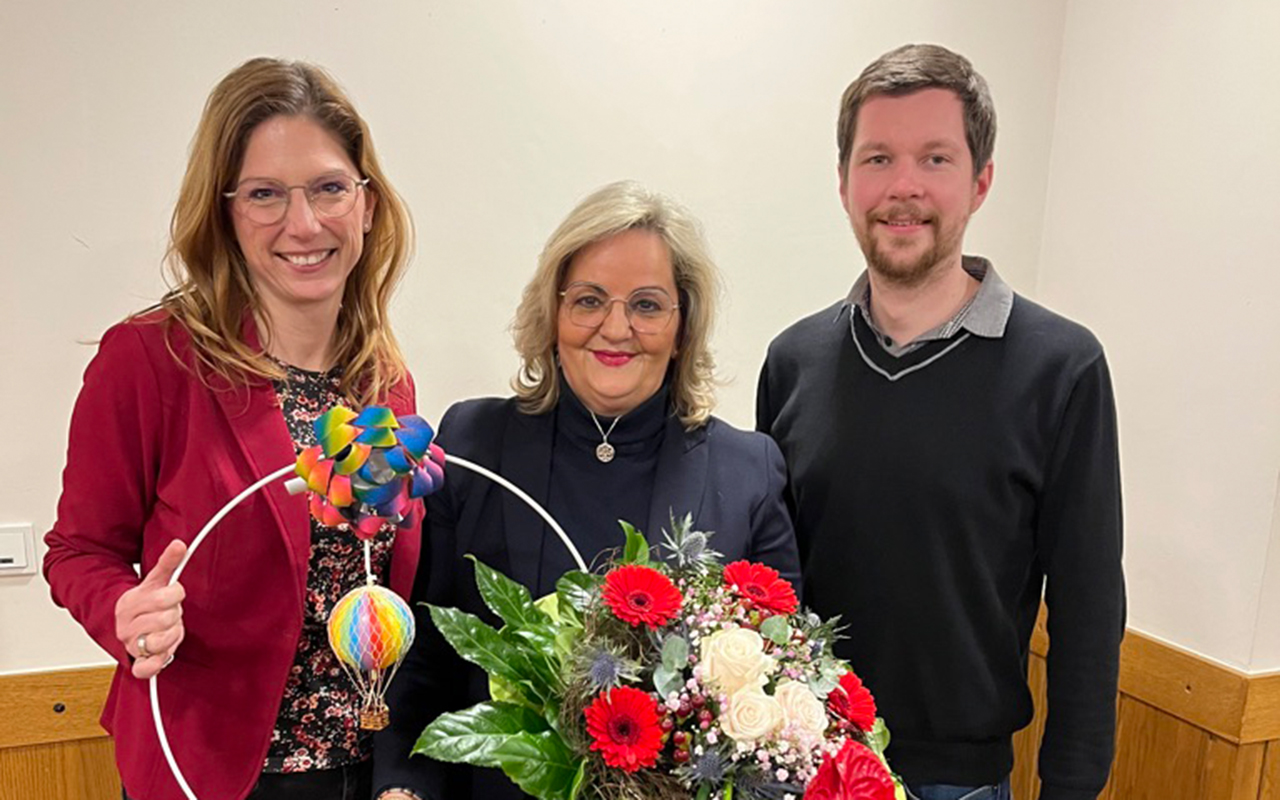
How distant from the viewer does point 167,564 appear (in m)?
1.06

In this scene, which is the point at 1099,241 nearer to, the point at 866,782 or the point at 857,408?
the point at 857,408

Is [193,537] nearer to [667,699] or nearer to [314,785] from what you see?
[314,785]

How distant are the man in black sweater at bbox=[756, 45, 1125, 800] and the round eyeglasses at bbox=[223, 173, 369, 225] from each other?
79 centimetres

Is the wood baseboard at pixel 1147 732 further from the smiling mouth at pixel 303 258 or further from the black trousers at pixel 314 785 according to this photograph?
the smiling mouth at pixel 303 258

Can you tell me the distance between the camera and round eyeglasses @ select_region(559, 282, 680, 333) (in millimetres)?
1251

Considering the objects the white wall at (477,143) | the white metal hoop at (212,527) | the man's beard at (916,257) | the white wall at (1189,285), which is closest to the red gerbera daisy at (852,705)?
the white metal hoop at (212,527)

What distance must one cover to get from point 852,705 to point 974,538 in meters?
0.55

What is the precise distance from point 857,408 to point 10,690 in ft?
5.51

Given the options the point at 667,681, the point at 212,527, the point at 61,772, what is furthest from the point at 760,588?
the point at 61,772

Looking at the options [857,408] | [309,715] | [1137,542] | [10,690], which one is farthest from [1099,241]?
[10,690]

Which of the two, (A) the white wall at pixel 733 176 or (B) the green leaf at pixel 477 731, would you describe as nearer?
(B) the green leaf at pixel 477 731

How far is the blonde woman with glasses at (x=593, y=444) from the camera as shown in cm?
125

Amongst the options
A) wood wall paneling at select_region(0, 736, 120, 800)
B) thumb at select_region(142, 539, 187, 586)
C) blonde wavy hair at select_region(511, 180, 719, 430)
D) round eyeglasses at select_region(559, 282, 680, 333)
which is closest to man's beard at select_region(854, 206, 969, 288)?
blonde wavy hair at select_region(511, 180, 719, 430)

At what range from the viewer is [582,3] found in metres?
1.99
